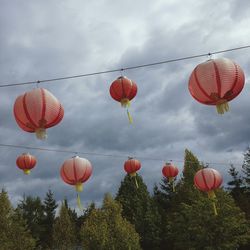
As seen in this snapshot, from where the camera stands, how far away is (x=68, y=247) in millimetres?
39625

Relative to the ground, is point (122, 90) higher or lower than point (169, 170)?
higher

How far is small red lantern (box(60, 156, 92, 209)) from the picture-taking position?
37.7ft

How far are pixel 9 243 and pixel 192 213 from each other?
14.2m

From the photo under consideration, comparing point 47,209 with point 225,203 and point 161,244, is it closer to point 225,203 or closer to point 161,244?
point 161,244

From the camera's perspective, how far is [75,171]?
11.5m

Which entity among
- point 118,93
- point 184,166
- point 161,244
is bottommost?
point 161,244

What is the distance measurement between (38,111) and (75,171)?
4.62m

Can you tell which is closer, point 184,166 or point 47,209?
point 184,166

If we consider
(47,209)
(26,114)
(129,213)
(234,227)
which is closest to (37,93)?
(26,114)

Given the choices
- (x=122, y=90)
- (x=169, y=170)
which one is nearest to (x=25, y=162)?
(x=122, y=90)

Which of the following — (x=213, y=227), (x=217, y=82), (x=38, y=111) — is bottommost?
(x=213, y=227)

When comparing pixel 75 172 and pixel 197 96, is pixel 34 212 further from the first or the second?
pixel 197 96

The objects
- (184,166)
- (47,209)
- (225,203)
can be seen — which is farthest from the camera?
(47,209)

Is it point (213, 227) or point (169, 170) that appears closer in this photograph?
point (169, 170)
